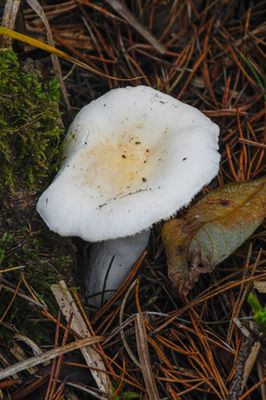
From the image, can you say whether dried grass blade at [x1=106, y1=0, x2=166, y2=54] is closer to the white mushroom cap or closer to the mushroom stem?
the white mushroom cap

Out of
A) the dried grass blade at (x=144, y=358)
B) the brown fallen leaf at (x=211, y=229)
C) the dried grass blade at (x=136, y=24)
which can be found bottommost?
the dried grass blade at (x=144, y=358)

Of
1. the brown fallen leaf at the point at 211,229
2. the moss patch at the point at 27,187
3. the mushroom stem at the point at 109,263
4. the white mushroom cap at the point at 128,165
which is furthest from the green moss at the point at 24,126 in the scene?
the brown fallen leaf at the point at 211,229

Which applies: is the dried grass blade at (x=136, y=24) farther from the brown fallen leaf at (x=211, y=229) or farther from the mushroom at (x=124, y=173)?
the brown fallen leaf at (x=211, y=229)

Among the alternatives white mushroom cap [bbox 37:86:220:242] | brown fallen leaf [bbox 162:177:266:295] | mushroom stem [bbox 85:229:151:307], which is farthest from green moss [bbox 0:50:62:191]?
brown fallen leaf [bbox 162:177:266:295]

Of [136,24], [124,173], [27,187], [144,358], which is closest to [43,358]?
[144,358]

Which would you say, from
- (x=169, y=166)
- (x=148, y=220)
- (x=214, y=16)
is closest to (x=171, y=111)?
(x=169, y=166)

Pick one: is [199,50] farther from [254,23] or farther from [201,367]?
[201,367]

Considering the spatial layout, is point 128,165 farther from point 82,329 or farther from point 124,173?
point 82,329

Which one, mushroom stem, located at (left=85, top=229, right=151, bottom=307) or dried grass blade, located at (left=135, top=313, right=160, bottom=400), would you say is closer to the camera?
dried grass blade, located at (left=135, top=313, right=160, bottom=400)
